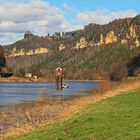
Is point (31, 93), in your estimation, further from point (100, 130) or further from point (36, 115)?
point (100, 130)

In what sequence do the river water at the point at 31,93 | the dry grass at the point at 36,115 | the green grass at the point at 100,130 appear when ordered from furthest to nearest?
the river water at the point at 31,93, the dry grass at the point at 36,115, the green grass at the point at 100,130

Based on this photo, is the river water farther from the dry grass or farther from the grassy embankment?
the grassy embankment

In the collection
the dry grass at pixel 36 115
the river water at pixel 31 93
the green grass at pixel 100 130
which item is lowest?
the river water at pixel 31 93

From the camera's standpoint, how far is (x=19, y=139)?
1684 centimetres

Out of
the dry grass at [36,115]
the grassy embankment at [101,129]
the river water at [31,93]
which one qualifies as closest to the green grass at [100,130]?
the grassy embankment at [101,129]

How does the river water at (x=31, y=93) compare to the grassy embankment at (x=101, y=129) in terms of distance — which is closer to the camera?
the grassy embankment at (x=101, y=129)

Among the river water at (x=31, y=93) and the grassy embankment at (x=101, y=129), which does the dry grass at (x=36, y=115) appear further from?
the river water at (x=31, y=93)

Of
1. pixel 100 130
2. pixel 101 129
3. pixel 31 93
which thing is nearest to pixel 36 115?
pixel 101 129

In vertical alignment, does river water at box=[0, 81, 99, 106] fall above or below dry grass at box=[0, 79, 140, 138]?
below

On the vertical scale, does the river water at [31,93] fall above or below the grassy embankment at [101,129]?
below

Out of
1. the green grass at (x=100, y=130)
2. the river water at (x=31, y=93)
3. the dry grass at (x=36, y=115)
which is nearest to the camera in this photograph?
the green grass at (x=100, y=130)

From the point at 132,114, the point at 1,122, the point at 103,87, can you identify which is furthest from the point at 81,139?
the point at 103,87

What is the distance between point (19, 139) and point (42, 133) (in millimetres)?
1031

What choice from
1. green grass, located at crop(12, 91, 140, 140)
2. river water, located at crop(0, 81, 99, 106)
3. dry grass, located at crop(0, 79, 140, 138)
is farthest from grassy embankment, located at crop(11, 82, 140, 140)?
river water, located at crop(0, 81, 99, 106)
